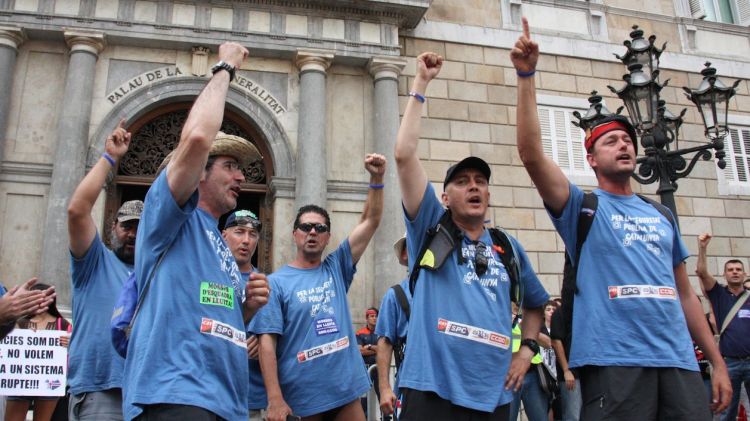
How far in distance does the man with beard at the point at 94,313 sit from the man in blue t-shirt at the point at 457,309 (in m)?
1.68

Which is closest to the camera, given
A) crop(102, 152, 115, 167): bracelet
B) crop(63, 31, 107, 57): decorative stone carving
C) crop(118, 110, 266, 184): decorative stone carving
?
crop(102, 152, 115, 167): bracelet

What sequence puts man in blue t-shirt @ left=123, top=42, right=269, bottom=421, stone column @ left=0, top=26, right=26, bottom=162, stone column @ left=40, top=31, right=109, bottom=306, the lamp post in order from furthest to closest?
stone column @ left=0, top=26, right=26, bottom=162 → stone column @ left=40, top=31, right=109, bottom=306 → the lamp post → man in blue t-shirt @ left=123, top=42, right=269, bottom=421

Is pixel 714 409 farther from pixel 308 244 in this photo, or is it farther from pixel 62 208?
pixel 62 208

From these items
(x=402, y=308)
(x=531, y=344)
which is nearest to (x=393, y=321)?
(x=402, y=308)

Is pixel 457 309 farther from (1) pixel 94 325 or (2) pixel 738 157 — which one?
(2) pixel 738 157

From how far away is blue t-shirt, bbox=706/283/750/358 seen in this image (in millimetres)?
7480

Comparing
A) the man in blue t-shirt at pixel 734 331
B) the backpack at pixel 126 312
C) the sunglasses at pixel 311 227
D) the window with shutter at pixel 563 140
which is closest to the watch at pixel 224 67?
the backpack at pixel 126 312

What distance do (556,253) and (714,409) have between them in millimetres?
8632

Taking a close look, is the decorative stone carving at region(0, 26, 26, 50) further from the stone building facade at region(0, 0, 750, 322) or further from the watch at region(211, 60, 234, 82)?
the watch at region(211, 60, 234, 82)

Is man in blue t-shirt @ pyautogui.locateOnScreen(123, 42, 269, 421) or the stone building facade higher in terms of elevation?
the stone building facade

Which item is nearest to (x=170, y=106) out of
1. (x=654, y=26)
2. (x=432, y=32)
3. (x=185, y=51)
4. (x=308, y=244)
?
(x=185, y=51)

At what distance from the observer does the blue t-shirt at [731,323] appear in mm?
7480

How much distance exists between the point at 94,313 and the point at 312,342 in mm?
1407

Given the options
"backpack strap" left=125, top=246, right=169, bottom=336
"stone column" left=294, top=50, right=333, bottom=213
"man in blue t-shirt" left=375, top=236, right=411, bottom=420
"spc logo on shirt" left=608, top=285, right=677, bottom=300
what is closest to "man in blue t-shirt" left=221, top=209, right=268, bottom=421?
"man in blue t-shirt" left=375, top=236, right=411, bottom=420
